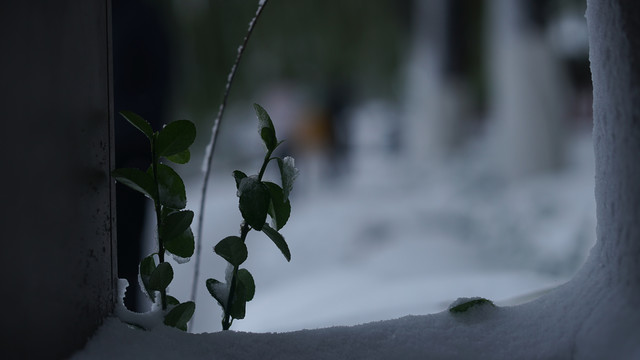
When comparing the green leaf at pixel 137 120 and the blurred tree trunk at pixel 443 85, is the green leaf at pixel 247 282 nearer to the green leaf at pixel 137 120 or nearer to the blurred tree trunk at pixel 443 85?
the green leaf at pixel 137 120

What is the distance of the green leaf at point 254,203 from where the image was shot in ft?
1.53

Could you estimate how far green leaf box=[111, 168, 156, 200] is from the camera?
1.47 feet

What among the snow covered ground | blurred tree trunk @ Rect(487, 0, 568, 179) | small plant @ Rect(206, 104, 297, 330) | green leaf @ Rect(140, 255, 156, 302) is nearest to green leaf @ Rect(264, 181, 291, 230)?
small plant @ Rect(206, 104, 297, 330)

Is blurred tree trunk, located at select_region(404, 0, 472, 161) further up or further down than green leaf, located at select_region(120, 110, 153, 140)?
further up

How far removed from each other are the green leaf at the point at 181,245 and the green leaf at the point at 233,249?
3 cm

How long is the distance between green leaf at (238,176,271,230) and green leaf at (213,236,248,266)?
2 cm

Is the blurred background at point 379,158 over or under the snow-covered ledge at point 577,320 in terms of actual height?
over

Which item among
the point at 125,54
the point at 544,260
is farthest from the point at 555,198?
the point at 125,54

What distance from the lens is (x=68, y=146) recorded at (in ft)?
1.31

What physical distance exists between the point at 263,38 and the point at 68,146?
4487 millimetres

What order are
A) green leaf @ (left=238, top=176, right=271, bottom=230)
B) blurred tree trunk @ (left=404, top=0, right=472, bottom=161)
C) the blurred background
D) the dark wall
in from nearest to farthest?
the dark wall → green leaf @ (left=238, top=176, right=271, bottom=230) → the blurred background → blurred tree trunk @ (left=404, top=0, right=472, bottom=161)

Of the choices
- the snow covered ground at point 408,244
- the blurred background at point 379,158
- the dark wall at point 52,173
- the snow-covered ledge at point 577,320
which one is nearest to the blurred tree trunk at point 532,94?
the blurred background at point 379,158

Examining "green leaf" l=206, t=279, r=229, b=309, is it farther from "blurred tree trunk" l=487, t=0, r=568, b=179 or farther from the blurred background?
"blurred tree trunk" l=487, t=0, r=568, b=179

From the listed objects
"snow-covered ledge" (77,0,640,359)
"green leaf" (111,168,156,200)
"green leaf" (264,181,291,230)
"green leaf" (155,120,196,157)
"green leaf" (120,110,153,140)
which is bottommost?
"snow-covered ledge" (77,0,640,359)
